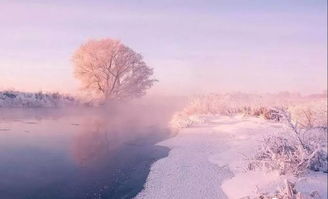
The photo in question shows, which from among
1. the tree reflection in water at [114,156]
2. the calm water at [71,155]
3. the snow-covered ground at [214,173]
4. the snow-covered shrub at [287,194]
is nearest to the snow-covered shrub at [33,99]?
the calm water at [71,155]

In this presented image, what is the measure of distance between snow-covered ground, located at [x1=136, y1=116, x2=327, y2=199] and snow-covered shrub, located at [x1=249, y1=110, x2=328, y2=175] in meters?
0.23

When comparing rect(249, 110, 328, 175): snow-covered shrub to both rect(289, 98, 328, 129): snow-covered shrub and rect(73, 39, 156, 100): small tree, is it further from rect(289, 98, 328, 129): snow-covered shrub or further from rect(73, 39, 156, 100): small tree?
rect(73, 39, 156, 100): small tree

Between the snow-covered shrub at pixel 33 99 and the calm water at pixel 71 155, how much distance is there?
1.03 ft

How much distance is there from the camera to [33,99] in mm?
17297

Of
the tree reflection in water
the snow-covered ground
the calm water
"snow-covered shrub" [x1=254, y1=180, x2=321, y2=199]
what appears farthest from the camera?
the tree reflection in water

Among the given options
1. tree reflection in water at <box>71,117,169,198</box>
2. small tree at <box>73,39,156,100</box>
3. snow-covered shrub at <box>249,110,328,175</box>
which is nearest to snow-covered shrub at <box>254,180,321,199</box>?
snow-covered shrub at <box>249,110,328,175</box>

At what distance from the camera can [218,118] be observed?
18438 millimetres

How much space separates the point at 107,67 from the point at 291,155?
8.91m

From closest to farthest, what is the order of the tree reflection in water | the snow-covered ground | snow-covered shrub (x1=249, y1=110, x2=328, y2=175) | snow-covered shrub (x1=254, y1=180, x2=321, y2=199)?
snow-covered shrub (x1=254, y1=180, x2=321, y2=199)
the snow-covered ground
the tree reflection in water
snow-covered shrub (x1=249, y1=110, x2=328, y2=175)

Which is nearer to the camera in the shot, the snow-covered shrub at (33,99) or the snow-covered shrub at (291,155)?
the snow-covered shrub at (291,155)

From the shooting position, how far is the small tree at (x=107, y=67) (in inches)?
624

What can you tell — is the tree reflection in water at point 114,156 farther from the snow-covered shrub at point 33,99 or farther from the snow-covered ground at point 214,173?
the snow-covered shrub at point 33,99

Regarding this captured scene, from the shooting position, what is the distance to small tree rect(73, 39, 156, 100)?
15858 mm

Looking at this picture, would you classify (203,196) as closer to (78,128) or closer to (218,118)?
(78,128)
